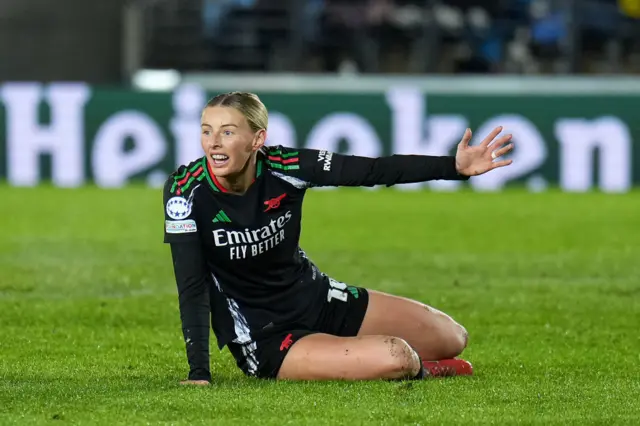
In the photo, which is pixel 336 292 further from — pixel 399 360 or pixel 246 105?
pixel 246 105

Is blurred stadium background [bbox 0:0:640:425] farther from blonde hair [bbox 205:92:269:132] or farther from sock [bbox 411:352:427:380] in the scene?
blonde hair [bbox 205:92:269:132]

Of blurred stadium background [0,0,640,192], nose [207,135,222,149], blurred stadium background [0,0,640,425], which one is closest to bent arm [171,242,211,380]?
nose [207,135,222,149]

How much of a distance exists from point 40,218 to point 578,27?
374 inches

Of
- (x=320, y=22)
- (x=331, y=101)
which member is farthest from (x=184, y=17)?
(x=331, y=101)

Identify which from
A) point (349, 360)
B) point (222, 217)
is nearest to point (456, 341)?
point (349, 360)

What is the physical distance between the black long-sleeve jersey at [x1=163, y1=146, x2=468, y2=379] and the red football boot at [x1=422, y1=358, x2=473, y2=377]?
590mm

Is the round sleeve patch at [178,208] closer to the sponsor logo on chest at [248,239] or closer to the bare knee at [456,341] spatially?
the sponsor logo on chest at [248,239]

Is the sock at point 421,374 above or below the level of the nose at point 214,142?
below

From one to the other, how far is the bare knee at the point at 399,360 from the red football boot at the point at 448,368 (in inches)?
9.0

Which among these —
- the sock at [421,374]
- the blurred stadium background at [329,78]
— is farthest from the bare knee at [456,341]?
the blurred stadium background at [329,78]

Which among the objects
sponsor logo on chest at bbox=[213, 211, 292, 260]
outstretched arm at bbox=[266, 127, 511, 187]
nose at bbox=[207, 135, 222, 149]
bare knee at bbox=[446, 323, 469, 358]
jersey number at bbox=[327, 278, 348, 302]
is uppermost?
nose at bbox=[207, 135, 222, 149]

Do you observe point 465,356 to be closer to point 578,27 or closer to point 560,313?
point 560,313

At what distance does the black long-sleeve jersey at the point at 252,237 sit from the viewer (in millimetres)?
6449

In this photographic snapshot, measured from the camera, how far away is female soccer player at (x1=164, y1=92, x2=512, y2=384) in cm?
643
